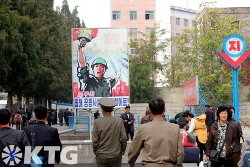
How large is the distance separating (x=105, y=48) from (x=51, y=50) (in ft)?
113

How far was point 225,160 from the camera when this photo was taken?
9.30 metres

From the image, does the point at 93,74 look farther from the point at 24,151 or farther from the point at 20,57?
the point at 20,57

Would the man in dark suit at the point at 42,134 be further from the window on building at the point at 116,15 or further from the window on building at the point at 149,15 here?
the window on building at the point at 149,15

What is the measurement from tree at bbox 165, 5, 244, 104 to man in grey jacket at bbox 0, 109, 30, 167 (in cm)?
3817

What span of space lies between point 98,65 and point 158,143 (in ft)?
50.1

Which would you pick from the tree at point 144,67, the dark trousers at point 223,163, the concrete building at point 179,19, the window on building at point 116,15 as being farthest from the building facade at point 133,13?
the dark trousers at point 223,163

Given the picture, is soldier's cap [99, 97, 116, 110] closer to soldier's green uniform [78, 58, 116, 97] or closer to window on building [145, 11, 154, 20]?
soldier's green uniform [78, 58, 116, 97]

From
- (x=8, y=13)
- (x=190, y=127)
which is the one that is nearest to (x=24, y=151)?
(x=190, y=127)

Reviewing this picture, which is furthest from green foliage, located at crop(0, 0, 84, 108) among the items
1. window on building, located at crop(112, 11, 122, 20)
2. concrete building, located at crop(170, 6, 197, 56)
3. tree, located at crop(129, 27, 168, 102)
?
concrete building, located at crop(170, 6, 197, 56)

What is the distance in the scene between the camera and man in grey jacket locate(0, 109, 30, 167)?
750 centimetres

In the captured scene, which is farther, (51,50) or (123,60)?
(51,50)

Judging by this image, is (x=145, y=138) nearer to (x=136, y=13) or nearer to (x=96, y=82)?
(x=96, y=82)

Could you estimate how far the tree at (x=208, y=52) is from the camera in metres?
45.7

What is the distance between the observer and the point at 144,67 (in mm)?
54812
